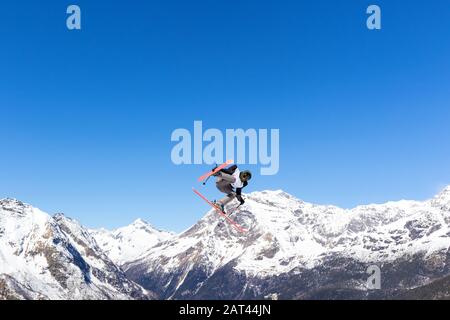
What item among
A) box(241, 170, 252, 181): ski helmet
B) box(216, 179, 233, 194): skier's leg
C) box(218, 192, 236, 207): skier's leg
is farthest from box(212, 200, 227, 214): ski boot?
box(241, 170, 252, 181): ski helmet

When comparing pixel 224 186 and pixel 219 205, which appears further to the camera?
pixel 219 205

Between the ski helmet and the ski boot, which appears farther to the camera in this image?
the ski boot

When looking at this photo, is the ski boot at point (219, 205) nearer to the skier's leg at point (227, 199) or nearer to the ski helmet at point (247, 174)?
the skier's leg at point (227, 199)

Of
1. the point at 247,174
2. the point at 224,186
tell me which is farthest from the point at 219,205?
the point at 247,174

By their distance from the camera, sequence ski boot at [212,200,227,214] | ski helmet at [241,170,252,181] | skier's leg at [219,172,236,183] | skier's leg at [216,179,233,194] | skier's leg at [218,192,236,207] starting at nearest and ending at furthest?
1. ski helmet at [241,170,252,181]
2. skier's leg at [219,172,236,183]
3. skier's leg at [216,179,233,194]
4. skier's leg at [218,192,236,207]
5. ski boot at [212,200,227,214]

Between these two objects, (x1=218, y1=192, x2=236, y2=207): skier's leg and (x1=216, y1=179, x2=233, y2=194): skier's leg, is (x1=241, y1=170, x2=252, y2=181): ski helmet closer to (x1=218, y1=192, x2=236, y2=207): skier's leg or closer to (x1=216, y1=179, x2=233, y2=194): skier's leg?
(x1=216, y1=179, x2=233, y2=194): skier's leg

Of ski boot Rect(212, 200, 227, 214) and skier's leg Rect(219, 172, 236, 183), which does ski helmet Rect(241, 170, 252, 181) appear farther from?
ski boot Rect(212, 200, 227, 214)

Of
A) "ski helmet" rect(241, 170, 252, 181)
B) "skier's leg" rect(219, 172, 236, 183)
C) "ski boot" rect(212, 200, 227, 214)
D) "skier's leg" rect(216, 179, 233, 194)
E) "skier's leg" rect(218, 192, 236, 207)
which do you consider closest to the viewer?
"ski helmet" rect(241, 170, 252, 181)

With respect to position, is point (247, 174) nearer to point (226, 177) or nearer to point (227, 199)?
point (226, 177)

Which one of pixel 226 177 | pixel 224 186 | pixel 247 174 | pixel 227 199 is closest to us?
pixel 247 174

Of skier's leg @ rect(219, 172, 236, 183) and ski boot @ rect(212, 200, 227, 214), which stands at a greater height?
skier's leg @ rect(219, 172, 236, 183)
